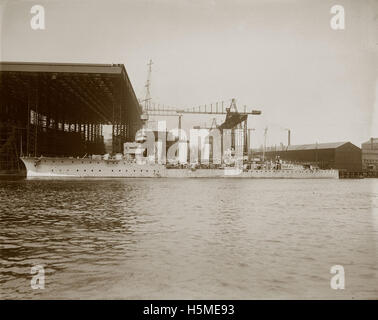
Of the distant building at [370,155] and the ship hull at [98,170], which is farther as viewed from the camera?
the distant building at [370,155]

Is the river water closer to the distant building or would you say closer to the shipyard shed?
the shipyard shed

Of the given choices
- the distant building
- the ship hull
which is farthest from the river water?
the distant building

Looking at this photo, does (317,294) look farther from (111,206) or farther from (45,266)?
(111,206)

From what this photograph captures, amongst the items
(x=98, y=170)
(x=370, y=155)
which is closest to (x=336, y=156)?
(x=370, y=155)

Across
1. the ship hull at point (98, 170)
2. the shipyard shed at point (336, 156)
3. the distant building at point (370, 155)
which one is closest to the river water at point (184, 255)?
the ship hull at point (98, 170)

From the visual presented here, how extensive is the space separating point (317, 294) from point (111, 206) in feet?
57.7

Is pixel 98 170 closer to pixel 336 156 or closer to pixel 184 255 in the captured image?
pixel 336 156

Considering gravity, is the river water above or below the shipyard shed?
below

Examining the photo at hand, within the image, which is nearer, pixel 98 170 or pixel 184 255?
pixel 184 255

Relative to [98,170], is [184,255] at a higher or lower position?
lower

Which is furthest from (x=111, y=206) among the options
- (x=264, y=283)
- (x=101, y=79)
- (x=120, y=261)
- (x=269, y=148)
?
(x=269, y=148)

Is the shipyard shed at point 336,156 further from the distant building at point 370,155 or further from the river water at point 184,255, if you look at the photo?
the river water at point 184,255
